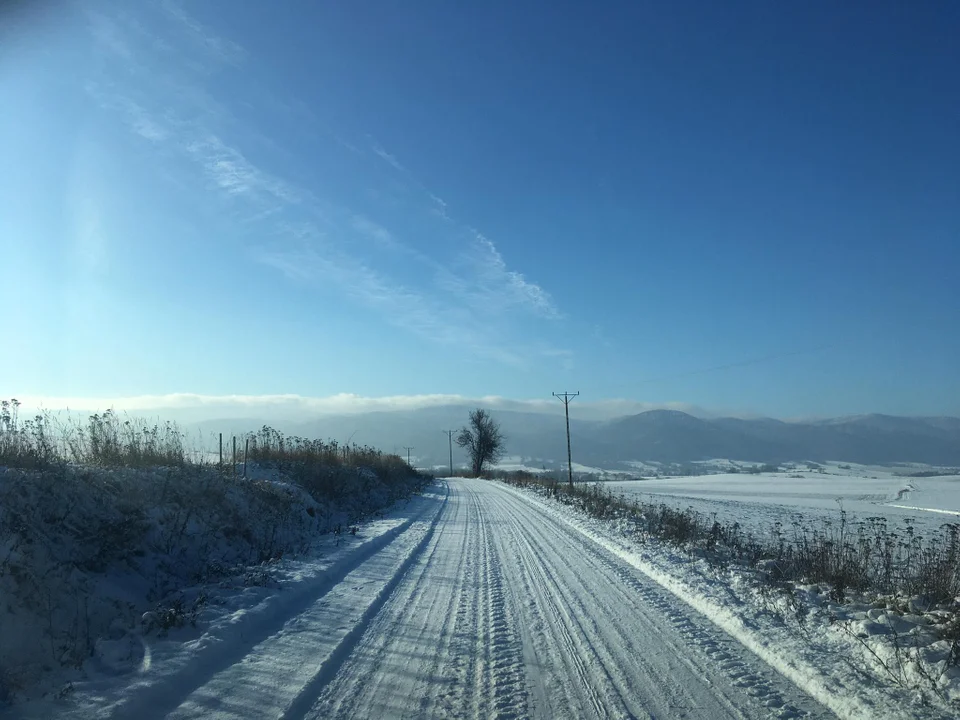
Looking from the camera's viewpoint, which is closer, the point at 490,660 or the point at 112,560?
the point at 490,660

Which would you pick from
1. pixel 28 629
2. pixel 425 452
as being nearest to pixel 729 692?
pixel 28 629

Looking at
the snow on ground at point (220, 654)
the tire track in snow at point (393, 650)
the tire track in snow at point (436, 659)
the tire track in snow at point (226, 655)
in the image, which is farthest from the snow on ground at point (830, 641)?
the tire track in snow at point (226, 655)

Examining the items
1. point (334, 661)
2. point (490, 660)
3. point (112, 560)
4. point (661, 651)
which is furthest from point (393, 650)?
point (112, 560)

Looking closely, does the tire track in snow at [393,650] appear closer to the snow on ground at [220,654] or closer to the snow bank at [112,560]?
the snow on ground at [220,654]

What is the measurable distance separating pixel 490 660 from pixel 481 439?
90.6m

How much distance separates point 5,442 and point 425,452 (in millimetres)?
188076

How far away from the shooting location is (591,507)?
23.3 metres

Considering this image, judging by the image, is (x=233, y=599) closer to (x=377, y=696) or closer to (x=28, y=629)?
(x=28, y=629)

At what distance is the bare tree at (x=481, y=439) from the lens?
95.5 metres

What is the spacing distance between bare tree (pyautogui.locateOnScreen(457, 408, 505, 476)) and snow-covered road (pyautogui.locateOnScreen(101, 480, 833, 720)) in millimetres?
86190

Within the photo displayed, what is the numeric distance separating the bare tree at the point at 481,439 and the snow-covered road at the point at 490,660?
283 ft

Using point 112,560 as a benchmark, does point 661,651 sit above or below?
below

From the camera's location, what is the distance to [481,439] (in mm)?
95812

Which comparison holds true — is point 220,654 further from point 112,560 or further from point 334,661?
point 112,560
